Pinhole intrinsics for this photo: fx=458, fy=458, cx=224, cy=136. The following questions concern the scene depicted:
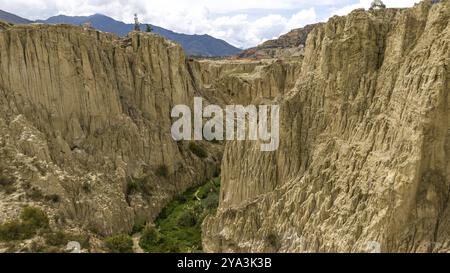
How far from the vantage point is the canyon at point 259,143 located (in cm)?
1548

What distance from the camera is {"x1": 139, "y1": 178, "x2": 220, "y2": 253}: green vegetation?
24922 millimetres

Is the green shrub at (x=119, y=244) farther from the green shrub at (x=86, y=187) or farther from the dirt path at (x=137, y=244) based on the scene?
the green shrub at (x=86, y=187)

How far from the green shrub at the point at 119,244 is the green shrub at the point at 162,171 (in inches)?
354

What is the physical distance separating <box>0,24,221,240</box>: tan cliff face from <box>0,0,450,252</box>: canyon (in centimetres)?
9

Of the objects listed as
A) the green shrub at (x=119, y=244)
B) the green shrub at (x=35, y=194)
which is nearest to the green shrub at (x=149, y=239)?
the green shrub at (x=119, y=244)

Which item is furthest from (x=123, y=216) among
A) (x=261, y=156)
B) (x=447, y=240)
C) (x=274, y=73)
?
(x=274, y=73)

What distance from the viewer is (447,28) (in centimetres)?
1585

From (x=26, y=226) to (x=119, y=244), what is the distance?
4837mm

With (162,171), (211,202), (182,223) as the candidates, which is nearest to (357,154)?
(211,202)

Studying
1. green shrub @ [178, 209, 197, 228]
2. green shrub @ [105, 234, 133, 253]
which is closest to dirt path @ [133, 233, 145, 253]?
green shrub @ [105, 234, 133, 253]

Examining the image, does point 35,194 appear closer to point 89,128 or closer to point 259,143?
point 89,128

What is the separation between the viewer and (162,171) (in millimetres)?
33688
